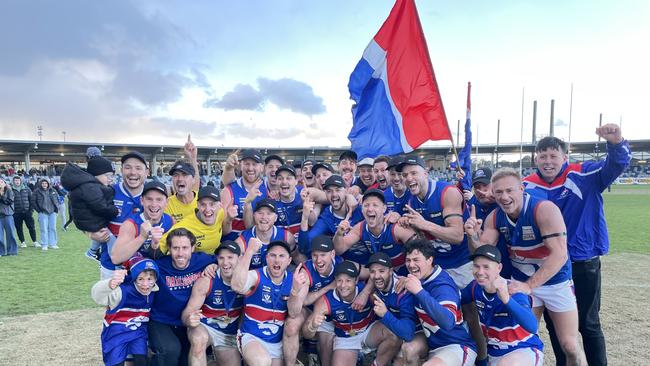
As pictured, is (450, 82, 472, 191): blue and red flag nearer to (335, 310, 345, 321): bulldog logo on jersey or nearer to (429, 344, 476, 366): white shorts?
(429, 344, 476, 366): white shorts

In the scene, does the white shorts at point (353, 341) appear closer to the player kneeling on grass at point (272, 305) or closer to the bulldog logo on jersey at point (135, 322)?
the player kneeling on grass at point (272, 305)

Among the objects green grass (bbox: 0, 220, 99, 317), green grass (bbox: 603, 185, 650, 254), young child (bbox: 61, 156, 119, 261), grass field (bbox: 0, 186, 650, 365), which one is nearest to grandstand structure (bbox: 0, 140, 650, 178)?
green grass (bbox: 603, 185, 650, 254)

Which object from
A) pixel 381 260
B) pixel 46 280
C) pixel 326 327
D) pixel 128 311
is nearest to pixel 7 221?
pixel 46 280

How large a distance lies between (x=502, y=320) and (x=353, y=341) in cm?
169

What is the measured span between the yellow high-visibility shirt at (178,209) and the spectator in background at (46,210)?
31.9ft

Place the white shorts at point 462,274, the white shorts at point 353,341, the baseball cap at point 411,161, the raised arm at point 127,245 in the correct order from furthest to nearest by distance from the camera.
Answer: the white shorts at point 462,274, the baseball cap at point 411,161, the white shorts at point 353,341, the raised arm at point 127,245

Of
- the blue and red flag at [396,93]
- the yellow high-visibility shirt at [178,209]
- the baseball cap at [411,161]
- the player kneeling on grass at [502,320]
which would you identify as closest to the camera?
the player kneeling on grass at [502,320]

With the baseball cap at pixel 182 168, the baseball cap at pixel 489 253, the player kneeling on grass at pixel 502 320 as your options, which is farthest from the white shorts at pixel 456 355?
the baseball cap at pixel 182 168

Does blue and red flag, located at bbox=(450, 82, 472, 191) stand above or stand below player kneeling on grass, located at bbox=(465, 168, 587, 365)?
above

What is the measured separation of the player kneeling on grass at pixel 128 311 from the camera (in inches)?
170

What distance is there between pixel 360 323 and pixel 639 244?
11.9 meters

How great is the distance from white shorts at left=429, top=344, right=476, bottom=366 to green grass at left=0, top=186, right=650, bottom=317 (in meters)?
6.40

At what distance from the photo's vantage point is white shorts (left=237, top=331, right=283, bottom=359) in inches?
178

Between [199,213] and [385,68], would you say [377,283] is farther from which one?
[385,68]
